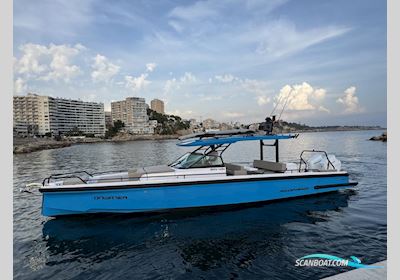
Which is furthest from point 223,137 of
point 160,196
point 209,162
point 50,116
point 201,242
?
point 50,116

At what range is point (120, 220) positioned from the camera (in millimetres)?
10281

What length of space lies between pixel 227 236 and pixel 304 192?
557 cm

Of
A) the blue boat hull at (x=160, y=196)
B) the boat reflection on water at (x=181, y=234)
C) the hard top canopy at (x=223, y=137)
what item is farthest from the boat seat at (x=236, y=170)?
the boat reflection on water at (x=181, y=234)

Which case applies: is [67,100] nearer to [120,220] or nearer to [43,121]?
[43,121]

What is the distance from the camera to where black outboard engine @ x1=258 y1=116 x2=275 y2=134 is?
43.0 feet

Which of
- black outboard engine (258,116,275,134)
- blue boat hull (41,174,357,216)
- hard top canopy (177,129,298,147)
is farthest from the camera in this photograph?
black outboard engine (258,116,275,134)

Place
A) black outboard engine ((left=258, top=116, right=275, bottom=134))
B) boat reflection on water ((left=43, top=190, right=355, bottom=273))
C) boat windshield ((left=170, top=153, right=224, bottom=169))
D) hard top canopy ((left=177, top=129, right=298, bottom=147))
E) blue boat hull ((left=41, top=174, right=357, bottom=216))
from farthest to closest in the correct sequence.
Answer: black outboard engine ((left=258, top=116, right=275, bottom=134))
hard top canopy ((left=177, top=129, right=298, bottom=147))
boat windshield ((left=170, top=153, right=224, bottom=169))
blue boat hull ((left=41, top=174, right=357, bottom=216))
boat reflection on water ((left=43, top=190, right=355, bottom=273))

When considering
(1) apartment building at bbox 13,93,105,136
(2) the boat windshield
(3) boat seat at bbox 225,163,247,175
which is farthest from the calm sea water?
(1) apartment building at bbox 13,93,105,136

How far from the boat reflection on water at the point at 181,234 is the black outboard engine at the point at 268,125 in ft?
11.5

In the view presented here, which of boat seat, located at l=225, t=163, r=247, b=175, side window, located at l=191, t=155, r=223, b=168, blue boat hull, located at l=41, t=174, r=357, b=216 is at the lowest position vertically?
blue boat hull, located at l=41, t=174, r=357, b=216

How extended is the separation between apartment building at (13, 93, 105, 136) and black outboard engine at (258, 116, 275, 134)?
6288 inches

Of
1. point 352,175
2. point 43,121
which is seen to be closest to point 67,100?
point 43,121

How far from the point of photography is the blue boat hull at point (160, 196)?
388 inches

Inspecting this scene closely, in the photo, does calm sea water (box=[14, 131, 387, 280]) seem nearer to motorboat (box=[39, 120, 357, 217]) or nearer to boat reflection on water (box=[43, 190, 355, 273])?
boat reflection on water (box=[43, 190, 355, 273])
